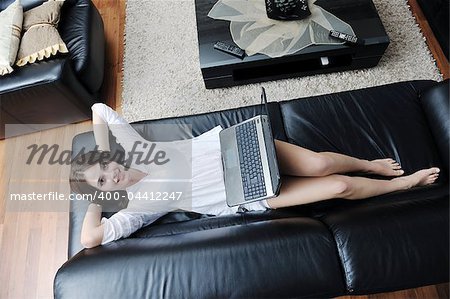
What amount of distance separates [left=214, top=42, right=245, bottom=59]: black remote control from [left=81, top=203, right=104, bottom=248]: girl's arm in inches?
37.8

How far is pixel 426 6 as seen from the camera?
202 cm

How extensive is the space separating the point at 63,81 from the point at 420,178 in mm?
1612

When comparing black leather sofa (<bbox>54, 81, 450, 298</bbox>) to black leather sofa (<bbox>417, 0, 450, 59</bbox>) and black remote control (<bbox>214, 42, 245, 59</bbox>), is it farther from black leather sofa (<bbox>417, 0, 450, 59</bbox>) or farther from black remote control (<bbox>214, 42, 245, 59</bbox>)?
black leather sofa (<bbox>417, 0, 450, 59</bbox>)

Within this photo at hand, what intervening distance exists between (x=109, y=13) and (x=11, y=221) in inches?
58.2

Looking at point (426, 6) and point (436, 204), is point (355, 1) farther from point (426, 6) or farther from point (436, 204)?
point (436, 204)

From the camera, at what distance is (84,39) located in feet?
6.25

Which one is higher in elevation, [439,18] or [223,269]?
[439,18]

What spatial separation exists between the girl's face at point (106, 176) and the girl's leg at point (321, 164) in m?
0.59

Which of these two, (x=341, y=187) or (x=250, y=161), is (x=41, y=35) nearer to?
(x=250, y=161)

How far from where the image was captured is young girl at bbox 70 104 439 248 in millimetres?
1279

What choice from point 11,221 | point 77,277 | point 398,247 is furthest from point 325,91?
point 11,221

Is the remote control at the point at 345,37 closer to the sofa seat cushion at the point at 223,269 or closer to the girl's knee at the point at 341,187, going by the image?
the girl's knee at the point at 341,187

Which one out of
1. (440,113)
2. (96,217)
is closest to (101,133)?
(96,217)

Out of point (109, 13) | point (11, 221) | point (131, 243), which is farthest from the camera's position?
point (109, 13)
